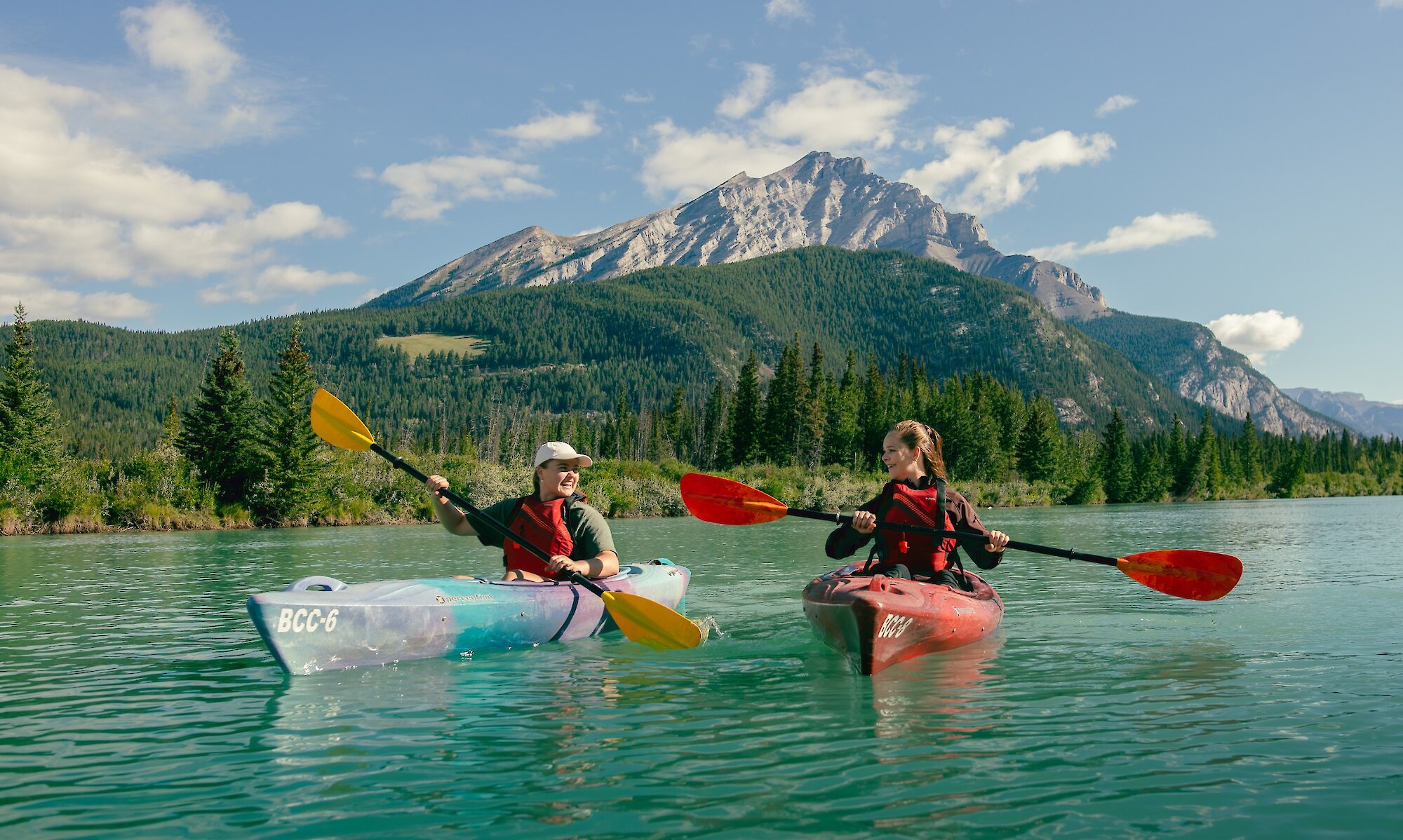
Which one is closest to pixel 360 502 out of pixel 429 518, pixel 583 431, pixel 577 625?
pixel 429 518

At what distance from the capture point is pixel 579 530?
9812mm

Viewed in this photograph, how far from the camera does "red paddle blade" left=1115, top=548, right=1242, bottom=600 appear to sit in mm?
9570

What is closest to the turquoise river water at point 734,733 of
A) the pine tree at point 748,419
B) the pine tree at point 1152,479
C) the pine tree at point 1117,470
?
the pine tree at point 748,419

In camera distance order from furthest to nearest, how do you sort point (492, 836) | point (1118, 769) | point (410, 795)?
1. point (1118, 769)
2. point (410, 795)
3. point (492, 836)

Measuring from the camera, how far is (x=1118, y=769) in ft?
17.6

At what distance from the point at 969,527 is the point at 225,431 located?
46.0m

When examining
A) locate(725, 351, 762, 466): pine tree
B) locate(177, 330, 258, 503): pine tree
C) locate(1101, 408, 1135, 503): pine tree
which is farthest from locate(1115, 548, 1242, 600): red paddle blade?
locate(1101, 408, 1135, 503): pine tree

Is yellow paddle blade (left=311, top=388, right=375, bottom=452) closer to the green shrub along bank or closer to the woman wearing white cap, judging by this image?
the woman wearing white cap

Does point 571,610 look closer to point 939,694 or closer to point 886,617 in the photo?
point 886,617

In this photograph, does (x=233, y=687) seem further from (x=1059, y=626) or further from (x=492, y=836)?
(x=1059, y=626)

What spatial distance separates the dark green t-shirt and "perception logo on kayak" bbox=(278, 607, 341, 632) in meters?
1.85

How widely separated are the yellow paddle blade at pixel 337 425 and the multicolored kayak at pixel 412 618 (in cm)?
205

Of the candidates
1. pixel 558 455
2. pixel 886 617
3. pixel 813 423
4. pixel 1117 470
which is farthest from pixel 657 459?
pixel 886 617

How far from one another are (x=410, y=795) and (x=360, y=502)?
4209cm
